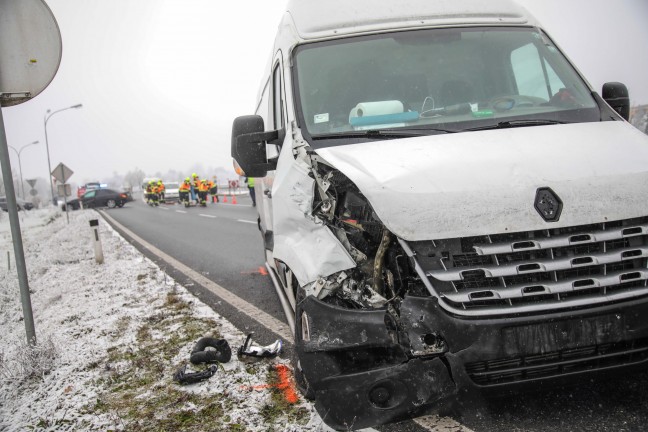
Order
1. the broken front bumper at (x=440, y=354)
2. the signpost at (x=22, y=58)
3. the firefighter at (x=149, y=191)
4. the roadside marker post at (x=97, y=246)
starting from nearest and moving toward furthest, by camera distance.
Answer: the broken front bumper at (x=440, y=354), the signpost at (x=22, y=58), the roadside marker post at (x=97, y=246), the firefighter at (x=149, y=191)

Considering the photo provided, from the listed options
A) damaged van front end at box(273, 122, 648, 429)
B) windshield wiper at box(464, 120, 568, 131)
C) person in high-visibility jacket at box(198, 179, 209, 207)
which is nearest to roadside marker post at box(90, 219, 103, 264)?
damaged van front end at box(273, 122, 648, 429)

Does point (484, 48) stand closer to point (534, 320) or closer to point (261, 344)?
point (534, 320)

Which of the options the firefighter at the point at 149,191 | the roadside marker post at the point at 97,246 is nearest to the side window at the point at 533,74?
the roadside marker post at the point at 97,246

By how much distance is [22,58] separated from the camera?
340cm

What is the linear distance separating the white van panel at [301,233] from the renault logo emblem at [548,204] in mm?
890

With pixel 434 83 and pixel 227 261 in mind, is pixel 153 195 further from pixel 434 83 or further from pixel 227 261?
pixel 434 83

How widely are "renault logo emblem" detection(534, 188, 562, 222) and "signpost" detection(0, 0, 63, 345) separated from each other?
11.5 ft

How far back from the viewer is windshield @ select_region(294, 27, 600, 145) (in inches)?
110

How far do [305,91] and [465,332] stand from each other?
1.90m

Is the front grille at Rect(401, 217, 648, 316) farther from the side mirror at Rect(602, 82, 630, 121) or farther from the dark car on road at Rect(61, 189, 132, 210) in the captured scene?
the dark car on road at Rect(61, 189, 132, 210)

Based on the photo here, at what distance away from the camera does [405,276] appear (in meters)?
2.14

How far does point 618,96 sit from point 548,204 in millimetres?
1816

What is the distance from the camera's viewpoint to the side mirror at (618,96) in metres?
3.21

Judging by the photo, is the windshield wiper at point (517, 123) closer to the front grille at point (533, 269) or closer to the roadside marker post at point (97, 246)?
the front grille at point (533, 269)
